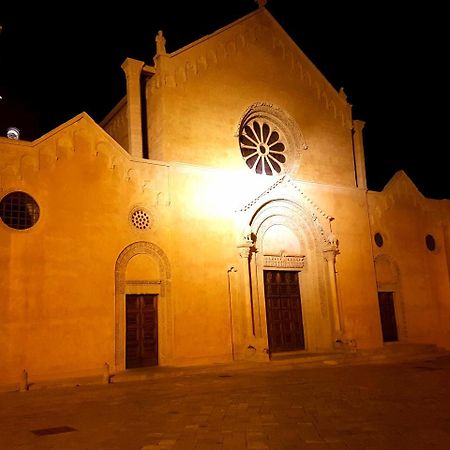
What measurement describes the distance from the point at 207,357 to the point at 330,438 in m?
10.9

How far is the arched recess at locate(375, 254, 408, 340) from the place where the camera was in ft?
79.4

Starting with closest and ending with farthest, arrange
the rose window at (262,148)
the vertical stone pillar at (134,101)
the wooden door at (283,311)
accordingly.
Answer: the vertical stone pillar at (134,101), the wooden door at (283,311), the rose window at (262,148)

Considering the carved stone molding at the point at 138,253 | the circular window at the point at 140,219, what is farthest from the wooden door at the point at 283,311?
the circular window at the point at 140,219

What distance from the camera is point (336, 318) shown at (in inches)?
834

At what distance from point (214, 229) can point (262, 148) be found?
5382 millimetres

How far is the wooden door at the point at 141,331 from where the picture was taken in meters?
17.2

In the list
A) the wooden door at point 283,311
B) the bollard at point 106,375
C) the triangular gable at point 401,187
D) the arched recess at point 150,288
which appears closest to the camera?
the bollard at point 106,375

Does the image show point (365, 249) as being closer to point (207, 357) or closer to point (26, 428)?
point (207, 357)

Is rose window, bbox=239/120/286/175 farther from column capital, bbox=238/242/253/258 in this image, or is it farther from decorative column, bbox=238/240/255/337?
decorative column, bbox=238/240/255/337

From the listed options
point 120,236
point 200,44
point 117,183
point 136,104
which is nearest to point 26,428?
point 120,236

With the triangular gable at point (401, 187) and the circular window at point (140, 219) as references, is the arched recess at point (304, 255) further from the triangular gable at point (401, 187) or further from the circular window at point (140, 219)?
the triangular gable at point (401, 187)

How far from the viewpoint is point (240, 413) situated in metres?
9.52

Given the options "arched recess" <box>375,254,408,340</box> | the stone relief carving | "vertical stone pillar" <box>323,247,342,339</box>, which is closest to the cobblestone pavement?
"vertical stone pillar" <box>323,247,342,339</box>

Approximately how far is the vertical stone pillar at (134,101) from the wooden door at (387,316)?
45.5 ft
